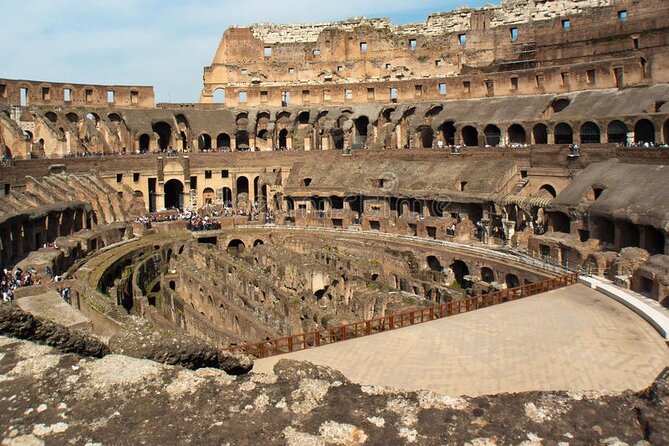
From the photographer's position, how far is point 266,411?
18.9 feet

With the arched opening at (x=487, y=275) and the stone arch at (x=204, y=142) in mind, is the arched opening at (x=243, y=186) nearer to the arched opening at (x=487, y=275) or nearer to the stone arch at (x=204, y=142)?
the stone arch at (x=204, y=142)

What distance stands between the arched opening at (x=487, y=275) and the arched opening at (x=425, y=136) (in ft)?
63.8

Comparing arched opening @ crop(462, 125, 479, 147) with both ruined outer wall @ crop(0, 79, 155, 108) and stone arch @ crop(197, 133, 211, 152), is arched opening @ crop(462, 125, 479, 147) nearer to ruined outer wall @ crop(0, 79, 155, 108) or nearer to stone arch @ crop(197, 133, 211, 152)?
stone arch @ crop(197, 133, 211, 152)

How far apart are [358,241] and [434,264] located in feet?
16.9

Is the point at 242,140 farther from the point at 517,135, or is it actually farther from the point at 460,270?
the point at 460,270

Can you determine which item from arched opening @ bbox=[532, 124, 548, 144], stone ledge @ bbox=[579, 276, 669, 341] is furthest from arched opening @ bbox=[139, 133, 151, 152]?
stone ledge @ bbox=[579, 276, 669, 341]

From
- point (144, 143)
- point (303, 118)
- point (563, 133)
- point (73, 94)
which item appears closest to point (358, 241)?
point (563, 133)

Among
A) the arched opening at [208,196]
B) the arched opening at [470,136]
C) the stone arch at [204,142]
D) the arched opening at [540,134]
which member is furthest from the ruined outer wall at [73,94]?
the arched opening at [540,134]

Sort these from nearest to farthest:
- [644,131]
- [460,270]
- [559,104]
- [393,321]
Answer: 1. [393,321]
2. [460,270]
3. [644,131]
4. [559,104]

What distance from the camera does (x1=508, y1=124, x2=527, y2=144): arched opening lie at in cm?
4212

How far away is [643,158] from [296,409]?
94.2 feet

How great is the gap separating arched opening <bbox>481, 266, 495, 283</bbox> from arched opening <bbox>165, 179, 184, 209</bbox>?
91.6 feet

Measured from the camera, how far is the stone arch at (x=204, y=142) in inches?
2039

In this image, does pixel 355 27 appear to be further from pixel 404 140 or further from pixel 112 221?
pixel 112 221
